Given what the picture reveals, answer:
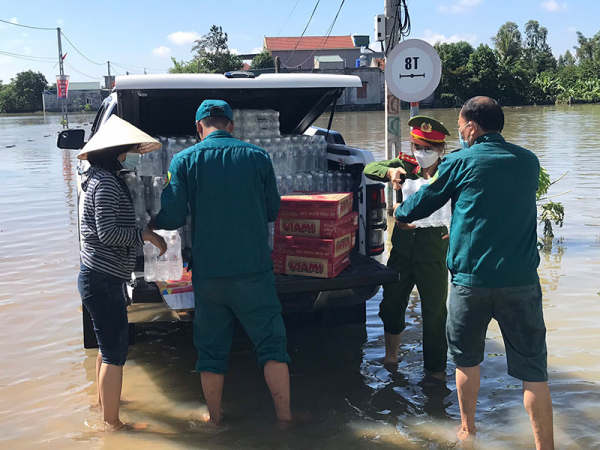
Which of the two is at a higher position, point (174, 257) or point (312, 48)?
point (312, 48)

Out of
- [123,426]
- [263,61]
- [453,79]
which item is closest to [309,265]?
[123,426]

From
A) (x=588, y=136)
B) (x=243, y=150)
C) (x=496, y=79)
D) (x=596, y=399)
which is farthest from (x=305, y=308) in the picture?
(x=496, y=79)

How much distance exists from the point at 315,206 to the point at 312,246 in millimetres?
270

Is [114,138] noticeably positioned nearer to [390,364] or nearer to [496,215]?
[496,215]

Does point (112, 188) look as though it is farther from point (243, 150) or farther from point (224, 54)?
point (224, 54)

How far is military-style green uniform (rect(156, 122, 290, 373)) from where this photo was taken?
3.54 meters

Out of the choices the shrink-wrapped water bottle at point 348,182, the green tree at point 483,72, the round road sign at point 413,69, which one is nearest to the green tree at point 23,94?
the green tree at point 483,72

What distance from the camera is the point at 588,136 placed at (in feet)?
74.2

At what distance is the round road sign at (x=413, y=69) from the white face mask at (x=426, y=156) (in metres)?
2.62

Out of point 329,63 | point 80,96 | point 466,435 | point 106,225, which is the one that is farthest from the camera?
point 80,96

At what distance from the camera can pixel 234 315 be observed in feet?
12.2

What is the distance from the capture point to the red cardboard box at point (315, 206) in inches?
162

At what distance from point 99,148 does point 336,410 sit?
2238mm

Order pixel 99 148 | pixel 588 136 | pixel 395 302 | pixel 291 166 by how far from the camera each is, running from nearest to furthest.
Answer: pixel 99 148 → pixel 395 302 → pixel 291 166 → pixel 588 136
